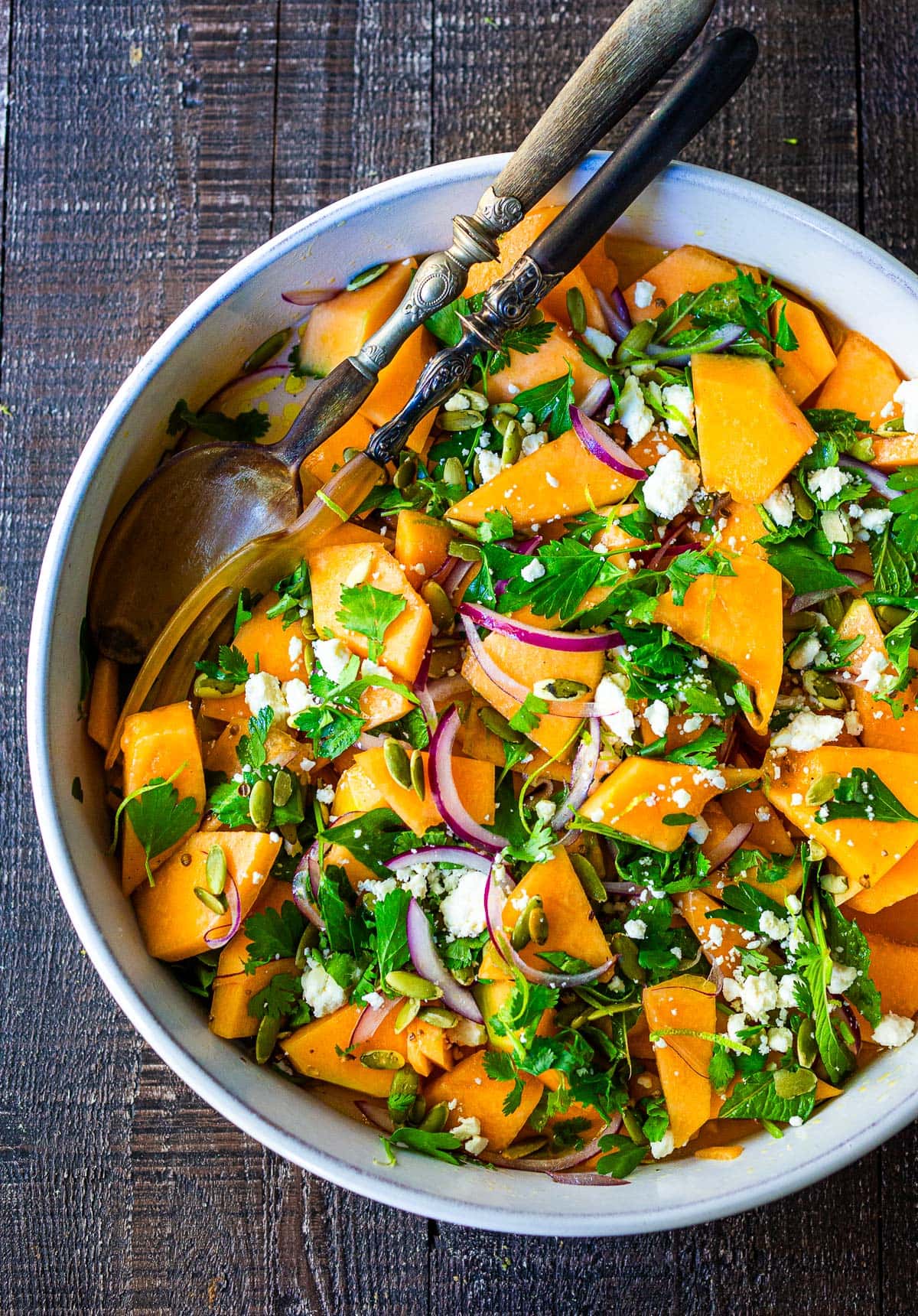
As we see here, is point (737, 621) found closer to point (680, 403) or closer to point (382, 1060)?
point (680, 403)

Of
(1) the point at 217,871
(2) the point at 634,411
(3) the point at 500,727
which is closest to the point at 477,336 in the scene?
(2) the point at 634,411

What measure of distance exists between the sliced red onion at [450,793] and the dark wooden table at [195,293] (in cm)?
108

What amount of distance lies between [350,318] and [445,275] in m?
0.33

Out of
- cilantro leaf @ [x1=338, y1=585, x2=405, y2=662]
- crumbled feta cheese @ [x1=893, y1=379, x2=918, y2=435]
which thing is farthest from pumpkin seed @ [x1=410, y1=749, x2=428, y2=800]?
crumbled feta cheese @ [x1=893, y1=379, x2=918, y2=435]

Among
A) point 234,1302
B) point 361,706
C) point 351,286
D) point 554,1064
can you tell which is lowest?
point 234,1302

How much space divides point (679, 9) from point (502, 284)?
622 millimetres

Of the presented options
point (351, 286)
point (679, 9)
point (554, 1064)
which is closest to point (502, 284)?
point (351, 286)

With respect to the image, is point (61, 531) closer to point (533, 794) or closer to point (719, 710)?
point (533, 794)

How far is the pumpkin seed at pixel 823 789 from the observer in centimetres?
223

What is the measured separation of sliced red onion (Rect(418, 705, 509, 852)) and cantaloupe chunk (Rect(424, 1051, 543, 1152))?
0.49 metres

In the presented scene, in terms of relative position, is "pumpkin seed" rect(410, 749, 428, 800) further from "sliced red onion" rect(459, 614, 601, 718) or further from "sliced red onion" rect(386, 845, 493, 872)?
"sliced red onion" rect(459, 614, 601, 718)

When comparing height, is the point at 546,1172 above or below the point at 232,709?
below

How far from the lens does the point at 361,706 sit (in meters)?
2.31

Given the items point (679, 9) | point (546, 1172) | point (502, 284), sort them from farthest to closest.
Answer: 1. point (546, 1172)
2. point (502, 284)
3. point (679, 9)
